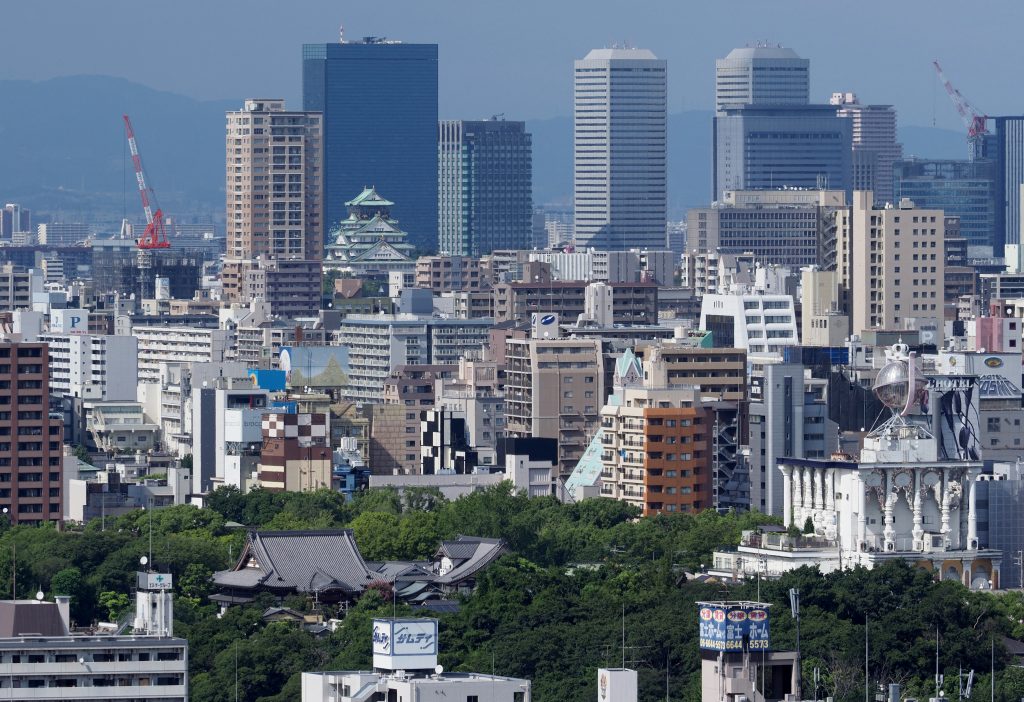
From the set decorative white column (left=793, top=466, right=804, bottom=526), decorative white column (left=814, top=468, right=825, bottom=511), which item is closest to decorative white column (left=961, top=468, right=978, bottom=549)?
decorative white column (left=814, top=468, right=825, bottom=511)

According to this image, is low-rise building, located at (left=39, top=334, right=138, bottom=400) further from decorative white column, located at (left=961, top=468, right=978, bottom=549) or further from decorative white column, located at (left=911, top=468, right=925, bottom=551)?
decorative white column, located at (left=911, top=468, right=925, bottom=551)

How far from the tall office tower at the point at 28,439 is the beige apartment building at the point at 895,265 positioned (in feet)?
248

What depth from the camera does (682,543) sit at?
332 ft

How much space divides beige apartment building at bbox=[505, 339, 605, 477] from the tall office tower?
2615 cm

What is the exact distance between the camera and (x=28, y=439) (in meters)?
130

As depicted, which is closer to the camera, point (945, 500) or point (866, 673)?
point (866, 673)

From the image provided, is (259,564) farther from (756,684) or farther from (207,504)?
(756,684)

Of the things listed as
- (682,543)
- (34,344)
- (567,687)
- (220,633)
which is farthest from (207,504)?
(567,687)

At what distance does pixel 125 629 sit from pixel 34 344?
183ft

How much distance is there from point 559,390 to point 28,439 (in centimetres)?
2957

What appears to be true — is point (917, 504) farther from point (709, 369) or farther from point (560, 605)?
point (709, 369)

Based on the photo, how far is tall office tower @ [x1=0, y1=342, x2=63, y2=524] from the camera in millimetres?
128250

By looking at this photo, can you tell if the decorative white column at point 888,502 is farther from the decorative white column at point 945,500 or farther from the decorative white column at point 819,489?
the decorative white column at point 819,489

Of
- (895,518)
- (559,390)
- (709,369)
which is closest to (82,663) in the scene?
(895,518)
